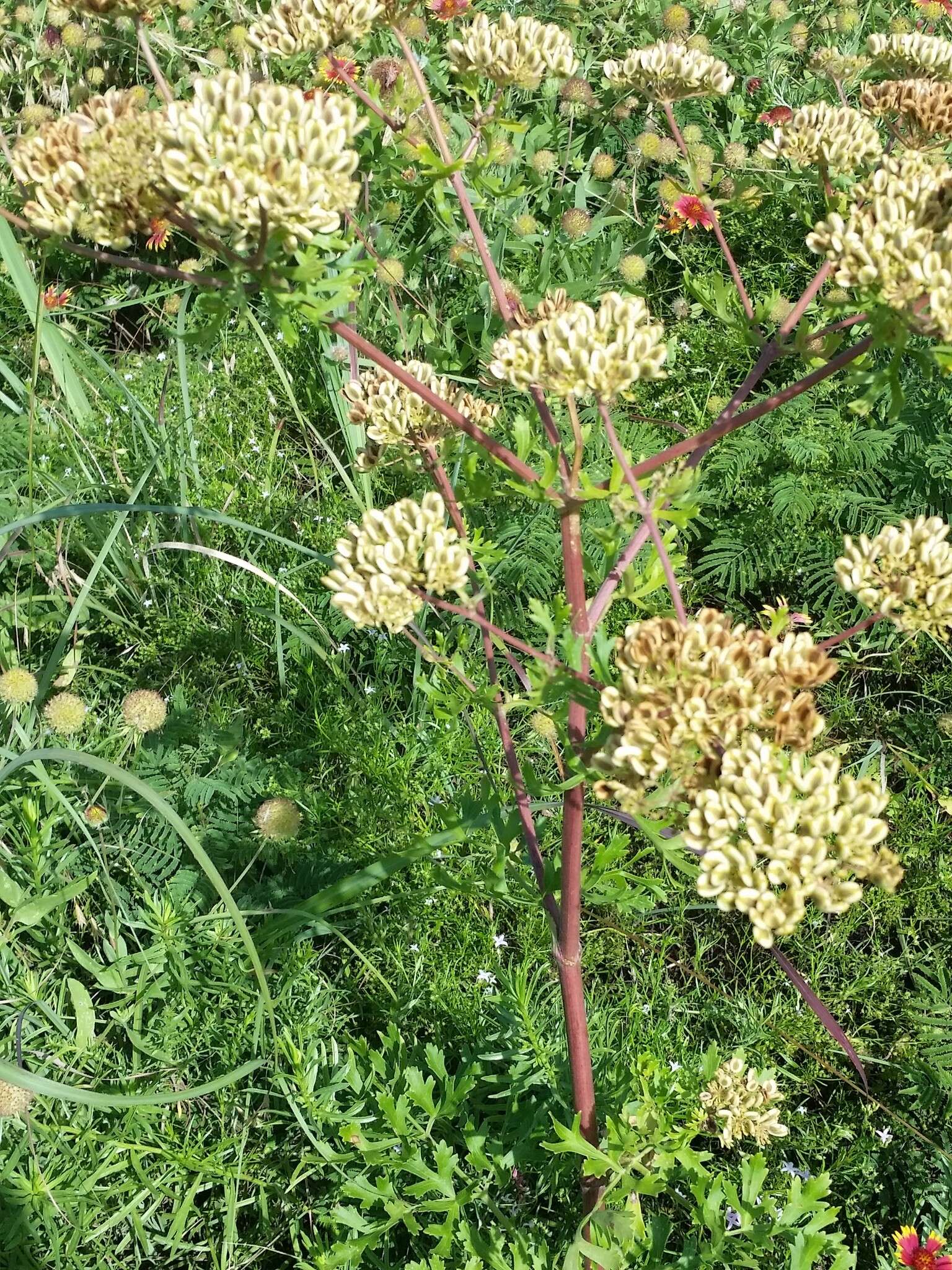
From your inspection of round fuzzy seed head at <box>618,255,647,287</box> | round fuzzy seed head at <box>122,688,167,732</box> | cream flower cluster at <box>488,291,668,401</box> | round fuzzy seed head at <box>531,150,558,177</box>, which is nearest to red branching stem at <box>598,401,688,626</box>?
cream flower cluster at <box>488,291,668,401</box>

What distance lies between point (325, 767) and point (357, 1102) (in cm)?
85

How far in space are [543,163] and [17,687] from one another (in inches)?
102

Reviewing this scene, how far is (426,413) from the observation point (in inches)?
71.6

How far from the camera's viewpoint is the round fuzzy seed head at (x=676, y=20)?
411cm

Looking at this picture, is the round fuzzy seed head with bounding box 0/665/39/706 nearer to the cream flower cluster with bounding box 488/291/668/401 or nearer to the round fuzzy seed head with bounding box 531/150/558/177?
the cream flower cluster with bounding box 488/291/668/401

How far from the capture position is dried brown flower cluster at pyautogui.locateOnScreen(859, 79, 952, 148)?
6.11ft

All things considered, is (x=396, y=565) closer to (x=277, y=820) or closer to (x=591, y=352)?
(x=591, y=352)

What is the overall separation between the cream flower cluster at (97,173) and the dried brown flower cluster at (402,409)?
1.69ft

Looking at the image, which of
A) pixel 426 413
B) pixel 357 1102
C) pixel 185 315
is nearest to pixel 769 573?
pixel 426 413

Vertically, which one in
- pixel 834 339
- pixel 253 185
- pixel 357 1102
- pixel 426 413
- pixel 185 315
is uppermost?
pixel 253 185

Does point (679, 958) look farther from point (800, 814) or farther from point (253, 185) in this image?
point (253, 185)

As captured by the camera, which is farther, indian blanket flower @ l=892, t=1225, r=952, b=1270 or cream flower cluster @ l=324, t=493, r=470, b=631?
indian blanket flower @ l=892, t=1225, r=952, b=1270

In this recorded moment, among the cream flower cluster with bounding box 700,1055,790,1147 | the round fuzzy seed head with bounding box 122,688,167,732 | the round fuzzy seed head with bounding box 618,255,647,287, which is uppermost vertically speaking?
the round fuzzy seed head with bounding box 618,255,647,287

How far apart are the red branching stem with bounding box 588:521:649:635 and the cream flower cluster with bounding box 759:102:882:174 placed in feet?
2.45
